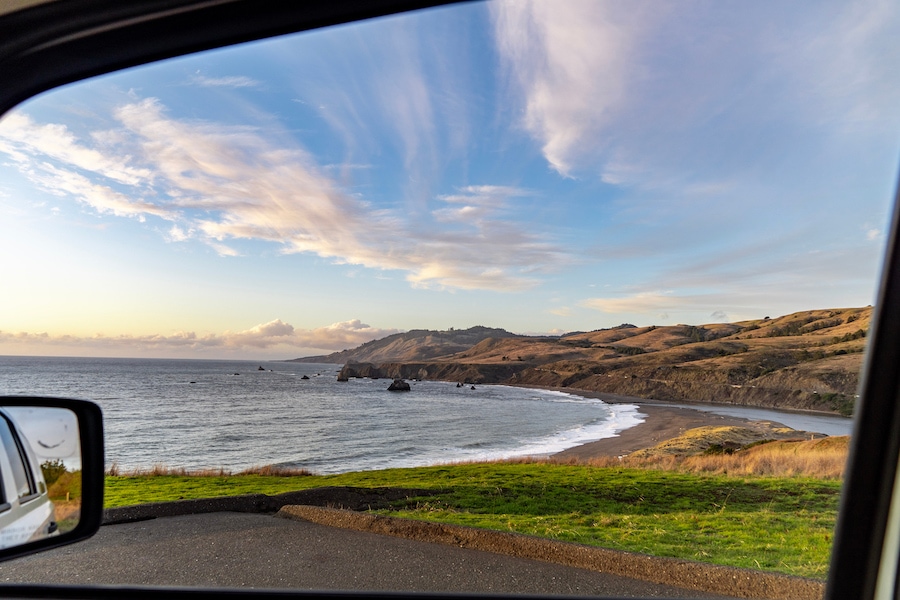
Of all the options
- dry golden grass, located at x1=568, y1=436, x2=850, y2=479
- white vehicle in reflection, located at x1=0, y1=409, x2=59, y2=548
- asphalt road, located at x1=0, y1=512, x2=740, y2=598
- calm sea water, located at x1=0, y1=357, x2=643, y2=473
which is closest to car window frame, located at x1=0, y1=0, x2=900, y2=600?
white vehicle in reflection, located at x1=0, y1=409, x2=59, y2=548

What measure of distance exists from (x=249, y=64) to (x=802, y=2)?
6.65ft

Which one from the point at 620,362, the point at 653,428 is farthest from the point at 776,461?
the point at 620,362

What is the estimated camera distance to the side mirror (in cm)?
152

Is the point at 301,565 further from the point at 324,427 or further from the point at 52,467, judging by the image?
the point at 324,427

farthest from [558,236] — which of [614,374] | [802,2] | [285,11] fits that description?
[614,374]

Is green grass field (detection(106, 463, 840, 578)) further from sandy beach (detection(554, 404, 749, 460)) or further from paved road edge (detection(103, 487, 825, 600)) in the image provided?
sandy beach (detection(554, 404, 749, 460))

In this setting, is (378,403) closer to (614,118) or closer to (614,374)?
(614,374)

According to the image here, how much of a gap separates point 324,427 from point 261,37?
41.9 meters

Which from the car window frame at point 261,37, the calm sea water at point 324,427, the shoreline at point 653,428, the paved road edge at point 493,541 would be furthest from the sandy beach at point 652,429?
the car window frame at point 261,37

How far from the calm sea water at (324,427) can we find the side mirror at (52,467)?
915 inches

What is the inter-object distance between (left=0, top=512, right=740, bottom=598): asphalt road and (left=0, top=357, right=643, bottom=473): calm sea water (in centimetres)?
1754

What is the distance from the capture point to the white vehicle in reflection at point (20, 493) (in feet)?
4.96

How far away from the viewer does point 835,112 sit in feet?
5.98

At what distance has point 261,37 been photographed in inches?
59.3
